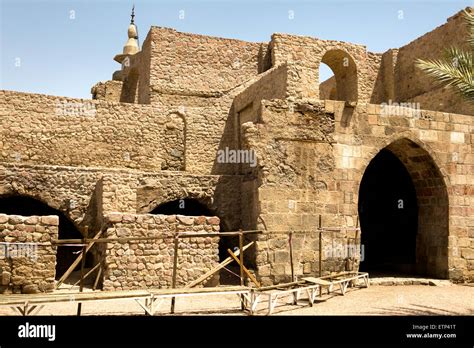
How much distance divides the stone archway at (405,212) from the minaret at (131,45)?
18.3 meters

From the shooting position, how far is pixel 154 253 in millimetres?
9914

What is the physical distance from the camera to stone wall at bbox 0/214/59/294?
8.87 meters

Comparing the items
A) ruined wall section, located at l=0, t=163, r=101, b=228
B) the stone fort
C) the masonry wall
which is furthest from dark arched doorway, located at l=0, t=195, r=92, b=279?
the masonry wall

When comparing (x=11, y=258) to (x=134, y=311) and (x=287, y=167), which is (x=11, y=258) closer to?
(x=134, y=311)

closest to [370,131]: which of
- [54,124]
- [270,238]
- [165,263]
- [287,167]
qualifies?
[287,167]

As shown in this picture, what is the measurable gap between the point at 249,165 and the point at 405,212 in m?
5.80

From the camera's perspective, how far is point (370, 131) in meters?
11.1

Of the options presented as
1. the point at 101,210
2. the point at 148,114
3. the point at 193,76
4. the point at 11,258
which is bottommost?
the point at 11,258

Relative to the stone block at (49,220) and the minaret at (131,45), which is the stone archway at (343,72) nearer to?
the stone block at (49,220)

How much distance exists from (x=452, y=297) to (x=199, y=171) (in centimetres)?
824

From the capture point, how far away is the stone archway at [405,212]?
11852 millimetres

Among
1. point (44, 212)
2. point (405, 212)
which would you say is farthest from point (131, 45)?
point (405, 212)

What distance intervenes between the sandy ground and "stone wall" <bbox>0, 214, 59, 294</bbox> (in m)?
1.17

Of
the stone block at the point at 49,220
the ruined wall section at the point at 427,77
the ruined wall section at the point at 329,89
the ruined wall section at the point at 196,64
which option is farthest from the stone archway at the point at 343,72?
the stone block at the point at 49,220
